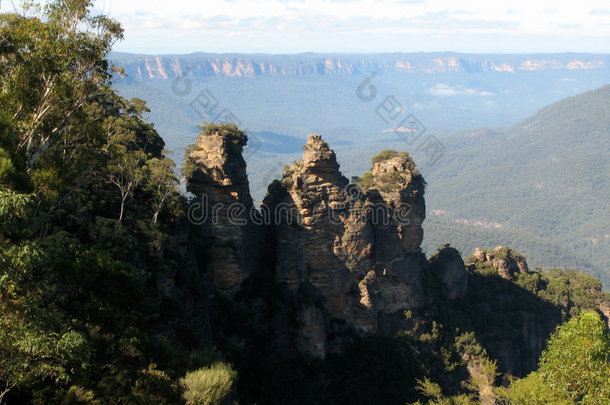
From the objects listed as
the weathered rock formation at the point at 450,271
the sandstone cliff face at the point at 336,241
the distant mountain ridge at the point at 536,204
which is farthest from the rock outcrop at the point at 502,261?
the distant mountain ridge at the point at 536,204

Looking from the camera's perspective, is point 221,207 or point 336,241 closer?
point 221,207

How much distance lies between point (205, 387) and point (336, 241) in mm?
15465

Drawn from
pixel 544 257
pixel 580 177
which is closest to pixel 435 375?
pixel 544 257

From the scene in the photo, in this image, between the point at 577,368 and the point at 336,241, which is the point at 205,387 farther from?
the point at 336,241

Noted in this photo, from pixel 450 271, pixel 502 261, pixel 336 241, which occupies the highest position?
pixel 336 241

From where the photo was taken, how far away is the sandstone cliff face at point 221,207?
24578mm

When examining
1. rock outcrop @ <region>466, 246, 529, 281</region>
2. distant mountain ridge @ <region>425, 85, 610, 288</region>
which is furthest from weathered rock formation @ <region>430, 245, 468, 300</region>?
distant mountain ridge @ <region>425, 85, 610, 288</region>

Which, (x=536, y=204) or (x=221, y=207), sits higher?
(x=536, y=204)

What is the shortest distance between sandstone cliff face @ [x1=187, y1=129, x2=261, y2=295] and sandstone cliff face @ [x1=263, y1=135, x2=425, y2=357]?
2.77 metres

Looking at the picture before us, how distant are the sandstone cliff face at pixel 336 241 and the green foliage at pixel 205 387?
12.7 metres

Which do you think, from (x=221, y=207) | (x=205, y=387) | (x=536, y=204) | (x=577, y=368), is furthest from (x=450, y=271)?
(x=536, y=204)

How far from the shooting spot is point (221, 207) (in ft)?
81.8

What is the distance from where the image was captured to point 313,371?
27156mm

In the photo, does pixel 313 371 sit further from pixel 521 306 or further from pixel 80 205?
pixel 521 306
